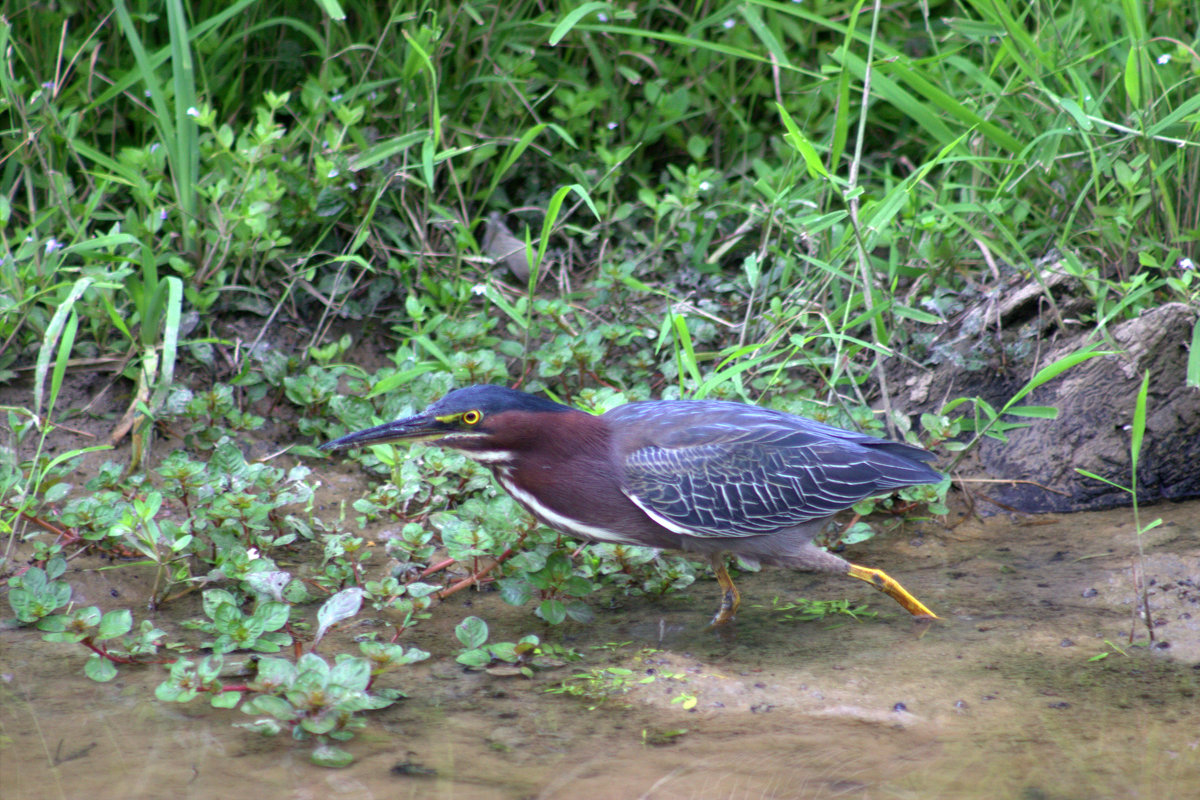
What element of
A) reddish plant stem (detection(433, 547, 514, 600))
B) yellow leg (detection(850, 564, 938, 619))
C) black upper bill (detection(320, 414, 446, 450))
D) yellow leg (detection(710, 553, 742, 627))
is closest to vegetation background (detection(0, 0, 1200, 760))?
reddish plant stem (detection(433, 547, 514, 600))

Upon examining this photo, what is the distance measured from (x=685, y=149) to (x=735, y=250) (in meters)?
0.77

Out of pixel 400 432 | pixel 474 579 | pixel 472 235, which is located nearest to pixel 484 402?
pixel 400 432

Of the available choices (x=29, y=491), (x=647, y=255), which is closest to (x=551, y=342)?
(x=647, y=255)

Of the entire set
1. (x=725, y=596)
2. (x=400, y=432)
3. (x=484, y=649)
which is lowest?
(x=725, y=596)

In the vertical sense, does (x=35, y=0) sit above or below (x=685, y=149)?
above

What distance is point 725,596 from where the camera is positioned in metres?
3.71

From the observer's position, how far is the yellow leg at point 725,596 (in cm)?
368

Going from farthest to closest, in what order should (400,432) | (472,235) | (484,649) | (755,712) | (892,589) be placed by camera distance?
(472,235)
(892,589)
(400,432)
(484,649)
(755,712)

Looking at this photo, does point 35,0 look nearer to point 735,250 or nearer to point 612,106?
point 612,106

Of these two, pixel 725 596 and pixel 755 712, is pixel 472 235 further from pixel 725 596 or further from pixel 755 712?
pixel 755 712

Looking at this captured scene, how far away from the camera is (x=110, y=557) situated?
12.4ft

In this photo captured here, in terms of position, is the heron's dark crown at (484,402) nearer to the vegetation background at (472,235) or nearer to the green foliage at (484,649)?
the vegetation background at (472,235)

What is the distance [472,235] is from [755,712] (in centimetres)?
301

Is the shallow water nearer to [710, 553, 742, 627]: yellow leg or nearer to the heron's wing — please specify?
[710, 553, 742, 627]: yellow leg
